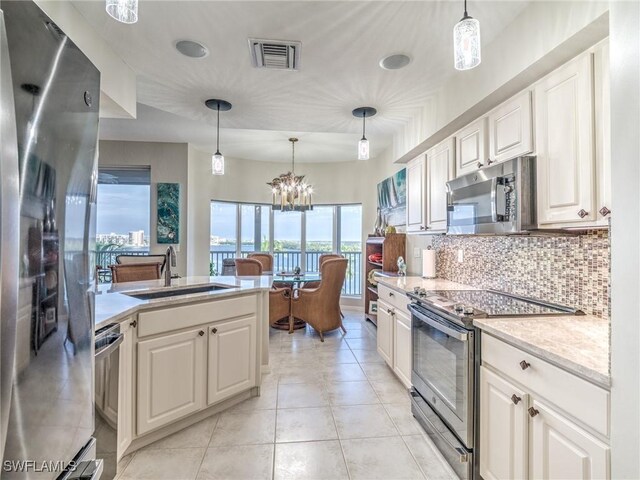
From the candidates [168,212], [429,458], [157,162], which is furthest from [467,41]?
[157,162]

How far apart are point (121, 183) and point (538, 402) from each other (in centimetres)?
598

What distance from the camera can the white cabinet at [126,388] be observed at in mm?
1703

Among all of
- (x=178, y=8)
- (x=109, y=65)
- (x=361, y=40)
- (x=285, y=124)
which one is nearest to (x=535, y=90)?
(x=361, y=40)

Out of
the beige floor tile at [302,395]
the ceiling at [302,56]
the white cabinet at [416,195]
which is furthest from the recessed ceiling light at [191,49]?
the beige floor tile at [302,395]

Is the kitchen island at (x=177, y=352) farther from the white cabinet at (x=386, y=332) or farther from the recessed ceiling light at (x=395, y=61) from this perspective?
the recessed ceiling light at (x=395, y=61)

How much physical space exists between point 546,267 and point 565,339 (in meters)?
0.81

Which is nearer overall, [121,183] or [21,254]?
[21,254]

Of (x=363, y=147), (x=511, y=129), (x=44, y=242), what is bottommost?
(x=44, y=242)

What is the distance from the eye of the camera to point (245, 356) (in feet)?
8.09

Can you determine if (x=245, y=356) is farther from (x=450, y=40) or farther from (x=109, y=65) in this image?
(x=450, y=40)

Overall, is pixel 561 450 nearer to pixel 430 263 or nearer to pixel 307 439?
pixel 307 439

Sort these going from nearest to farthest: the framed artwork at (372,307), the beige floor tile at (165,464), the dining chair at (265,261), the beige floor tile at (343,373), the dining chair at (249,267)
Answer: the beige floor tile at (165,464) < the beige floor tile at (343,373) < the dining chair at (249,267) < the framed artwork at (372,307) < the dining chair at (265,261)

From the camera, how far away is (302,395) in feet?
8.63

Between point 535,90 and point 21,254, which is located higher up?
point 535,90
